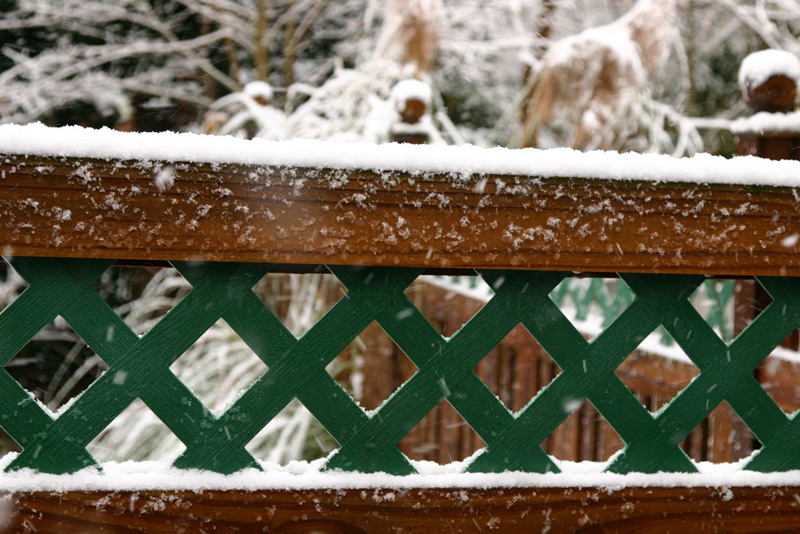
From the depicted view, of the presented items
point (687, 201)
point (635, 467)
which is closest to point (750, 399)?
point (635, 467)

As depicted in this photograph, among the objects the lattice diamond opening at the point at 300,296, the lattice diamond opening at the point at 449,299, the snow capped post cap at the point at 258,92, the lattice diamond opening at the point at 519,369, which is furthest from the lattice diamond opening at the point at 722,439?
the snow capped post cap at the point at 258,92

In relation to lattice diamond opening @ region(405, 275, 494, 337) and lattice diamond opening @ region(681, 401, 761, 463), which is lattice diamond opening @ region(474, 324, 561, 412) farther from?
lattice diamond opening @ region(681, 401, 761, 463)

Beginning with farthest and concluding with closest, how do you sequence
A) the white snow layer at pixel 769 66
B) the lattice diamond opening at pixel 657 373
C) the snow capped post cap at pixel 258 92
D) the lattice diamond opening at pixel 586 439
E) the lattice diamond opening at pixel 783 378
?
the snow capped post cap at pixel 258 92, the lattice diamond opening at pixel 586 439, the lattice diamond opening at pixel 657 373, the lattice diamond opening at pixel 783 378, the white snow layer at pixel 769 66

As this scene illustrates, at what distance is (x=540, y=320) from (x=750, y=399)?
0.31 meters

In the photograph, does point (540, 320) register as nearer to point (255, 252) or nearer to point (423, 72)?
point (255, 252)

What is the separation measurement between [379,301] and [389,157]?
169 millimetres

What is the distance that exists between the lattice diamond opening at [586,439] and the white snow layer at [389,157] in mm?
1652

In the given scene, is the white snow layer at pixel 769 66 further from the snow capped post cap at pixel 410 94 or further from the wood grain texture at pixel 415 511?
the wood grain texture at pixel 415 511

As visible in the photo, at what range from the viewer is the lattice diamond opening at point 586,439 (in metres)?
2.26

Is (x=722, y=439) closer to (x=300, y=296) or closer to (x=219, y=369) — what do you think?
(x=300, y=296)

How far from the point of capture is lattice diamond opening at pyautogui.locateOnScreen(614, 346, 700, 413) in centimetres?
198

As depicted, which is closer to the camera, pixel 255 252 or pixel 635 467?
pixel 255 252

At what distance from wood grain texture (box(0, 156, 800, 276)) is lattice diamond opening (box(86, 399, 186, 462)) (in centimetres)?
214

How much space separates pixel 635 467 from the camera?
2.65ft
